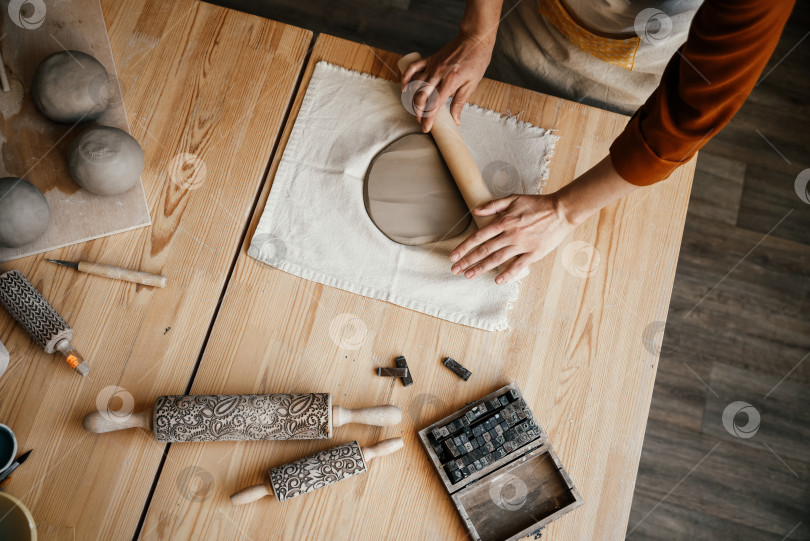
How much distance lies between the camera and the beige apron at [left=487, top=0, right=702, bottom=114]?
1010 mm

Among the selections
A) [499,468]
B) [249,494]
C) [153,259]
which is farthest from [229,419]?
[499,468]

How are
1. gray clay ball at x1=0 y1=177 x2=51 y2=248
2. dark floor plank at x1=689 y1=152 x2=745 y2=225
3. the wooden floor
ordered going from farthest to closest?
dark floor plank at x1=689 y1=152 x2=745 y2=225 → the wooden floor → gray clay ball at x1=0 y1=177 x2=51 y2=248

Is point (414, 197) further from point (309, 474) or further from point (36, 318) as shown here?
point (36, 318)

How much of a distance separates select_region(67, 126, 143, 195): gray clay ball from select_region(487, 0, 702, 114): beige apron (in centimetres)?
92

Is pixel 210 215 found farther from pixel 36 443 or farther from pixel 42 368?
pixel 36 443

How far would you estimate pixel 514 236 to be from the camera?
1013 millimetres

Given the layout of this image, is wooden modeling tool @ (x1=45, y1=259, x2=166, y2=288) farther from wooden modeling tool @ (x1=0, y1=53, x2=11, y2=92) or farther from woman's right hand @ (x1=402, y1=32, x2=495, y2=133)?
woman's right hand @ (x1=402, y1=32, x2=495, y2=133)

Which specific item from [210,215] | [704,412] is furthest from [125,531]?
[704,412]

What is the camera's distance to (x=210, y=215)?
104 cm

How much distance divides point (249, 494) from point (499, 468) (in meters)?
0.46

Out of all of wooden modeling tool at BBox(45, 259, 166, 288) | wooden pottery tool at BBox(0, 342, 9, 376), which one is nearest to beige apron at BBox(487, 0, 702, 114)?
wooden modeling tool at BBox(45, 259, 166, 288)

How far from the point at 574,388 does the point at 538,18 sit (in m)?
0.85

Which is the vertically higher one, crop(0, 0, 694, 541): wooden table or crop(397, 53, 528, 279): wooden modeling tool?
crop(397, 53, 528, 279): wooden modeling tool

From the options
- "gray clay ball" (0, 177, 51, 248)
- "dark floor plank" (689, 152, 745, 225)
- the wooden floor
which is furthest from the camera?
"dark floor plank" (689, 152, 745, 225)
